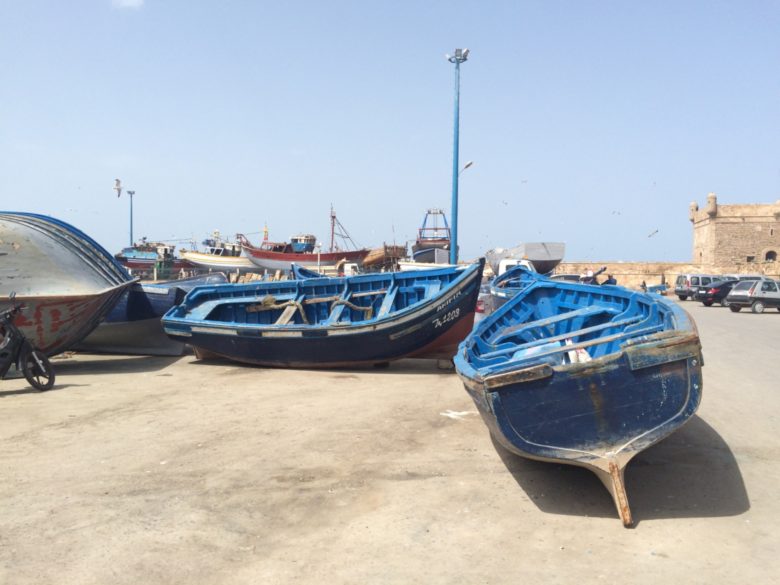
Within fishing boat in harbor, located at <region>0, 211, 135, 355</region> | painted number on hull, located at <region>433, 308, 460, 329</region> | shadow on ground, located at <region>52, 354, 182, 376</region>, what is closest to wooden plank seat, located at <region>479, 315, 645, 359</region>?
painted number on hull, located at <region>433, 308, 460, 329</region>

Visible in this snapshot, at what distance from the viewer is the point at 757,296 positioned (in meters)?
25.3

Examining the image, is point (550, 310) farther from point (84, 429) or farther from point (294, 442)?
point (84, 429)

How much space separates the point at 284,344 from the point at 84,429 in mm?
4540

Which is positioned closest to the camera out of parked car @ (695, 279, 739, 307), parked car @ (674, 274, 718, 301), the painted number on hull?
the painted number on hull

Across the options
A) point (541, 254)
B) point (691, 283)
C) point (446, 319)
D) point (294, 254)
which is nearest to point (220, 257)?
point (294, 254)

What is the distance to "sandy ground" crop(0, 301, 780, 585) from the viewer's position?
386 cm

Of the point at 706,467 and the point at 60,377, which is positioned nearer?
the point at 706,467

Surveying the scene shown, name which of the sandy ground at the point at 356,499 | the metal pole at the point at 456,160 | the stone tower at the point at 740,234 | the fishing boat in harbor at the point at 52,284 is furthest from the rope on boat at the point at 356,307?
the stone tower at the point at 740,234

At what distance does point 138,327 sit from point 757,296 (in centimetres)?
2378

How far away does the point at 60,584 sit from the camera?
11.9ft

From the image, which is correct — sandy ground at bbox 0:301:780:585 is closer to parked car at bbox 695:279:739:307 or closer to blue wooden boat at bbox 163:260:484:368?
blue wooden boat at bbox 163:260:484:368

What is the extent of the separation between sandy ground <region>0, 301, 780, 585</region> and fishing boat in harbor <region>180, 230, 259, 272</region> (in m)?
39.8

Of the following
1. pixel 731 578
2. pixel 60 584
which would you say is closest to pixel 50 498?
pixel 60 584

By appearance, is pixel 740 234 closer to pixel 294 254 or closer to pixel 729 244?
pixel 729 244
